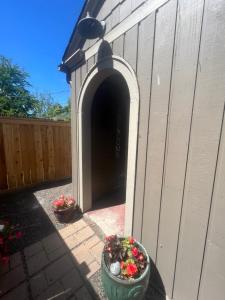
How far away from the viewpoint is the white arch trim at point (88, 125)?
162 centimetres

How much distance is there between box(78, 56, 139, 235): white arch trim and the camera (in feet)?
5.31

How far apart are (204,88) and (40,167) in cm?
436

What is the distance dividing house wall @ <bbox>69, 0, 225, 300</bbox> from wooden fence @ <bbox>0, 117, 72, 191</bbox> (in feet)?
10.7

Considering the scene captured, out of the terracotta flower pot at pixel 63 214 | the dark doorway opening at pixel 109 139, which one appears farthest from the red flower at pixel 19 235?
the dark doorway opening at pixel 109 139

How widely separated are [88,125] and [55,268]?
212cm

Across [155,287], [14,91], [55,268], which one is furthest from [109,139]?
[14,91]

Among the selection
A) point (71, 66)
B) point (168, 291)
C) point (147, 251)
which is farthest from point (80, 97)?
point (168, 291)

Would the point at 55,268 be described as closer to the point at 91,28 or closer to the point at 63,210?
the point at 63,210

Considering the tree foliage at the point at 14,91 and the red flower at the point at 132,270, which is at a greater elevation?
the tree foliage at the point at 14,91

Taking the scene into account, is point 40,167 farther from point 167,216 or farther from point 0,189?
point 167,216

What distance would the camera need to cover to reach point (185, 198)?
1.24m

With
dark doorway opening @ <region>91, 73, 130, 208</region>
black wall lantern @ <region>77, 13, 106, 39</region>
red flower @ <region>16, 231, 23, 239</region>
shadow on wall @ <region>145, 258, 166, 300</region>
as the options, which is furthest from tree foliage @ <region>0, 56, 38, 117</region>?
shadow on wall @ <region>145, 258, 166, 300</region>

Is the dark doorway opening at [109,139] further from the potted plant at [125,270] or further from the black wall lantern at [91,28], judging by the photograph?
the potted plant at [125,270]

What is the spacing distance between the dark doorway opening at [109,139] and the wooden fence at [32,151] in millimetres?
1916
